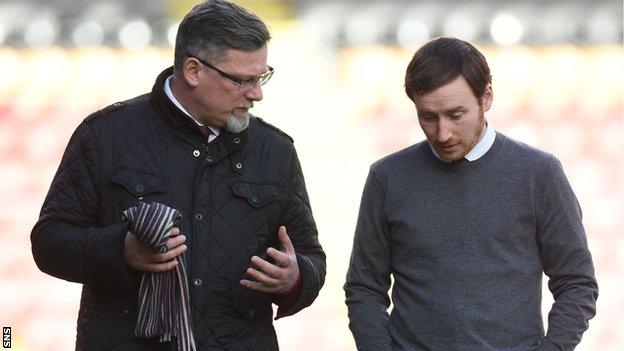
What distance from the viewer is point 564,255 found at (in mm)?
2391

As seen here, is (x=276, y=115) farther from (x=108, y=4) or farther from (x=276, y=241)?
(x=276, y=241)

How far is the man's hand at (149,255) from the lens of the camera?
231cm

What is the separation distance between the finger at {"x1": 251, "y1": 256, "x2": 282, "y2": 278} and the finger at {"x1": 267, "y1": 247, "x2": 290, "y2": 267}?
0.02 meters

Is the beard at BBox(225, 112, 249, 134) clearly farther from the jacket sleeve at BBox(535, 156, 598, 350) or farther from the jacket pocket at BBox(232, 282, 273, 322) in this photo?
the jacket sleeve at BBox(535, 156, 598, 350)

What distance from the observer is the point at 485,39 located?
679 cm

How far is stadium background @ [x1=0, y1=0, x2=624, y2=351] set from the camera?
6.55m

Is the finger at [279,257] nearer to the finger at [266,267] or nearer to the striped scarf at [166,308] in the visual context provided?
the finger at [266,267]

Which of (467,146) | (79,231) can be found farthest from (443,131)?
(79,231)

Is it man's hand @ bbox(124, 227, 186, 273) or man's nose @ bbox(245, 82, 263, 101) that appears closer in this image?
man's hand @ bbox(124, 227, 186, 273)

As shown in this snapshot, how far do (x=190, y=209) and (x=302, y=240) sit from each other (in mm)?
276

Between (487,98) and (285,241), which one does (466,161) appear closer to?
(487,98)

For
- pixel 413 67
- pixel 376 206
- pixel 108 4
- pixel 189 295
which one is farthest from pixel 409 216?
pixel 108 4

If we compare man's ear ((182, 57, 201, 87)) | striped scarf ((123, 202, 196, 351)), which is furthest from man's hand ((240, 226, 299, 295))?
man's ear ((182, 57, 201, 87))

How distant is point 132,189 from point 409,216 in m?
0.53
